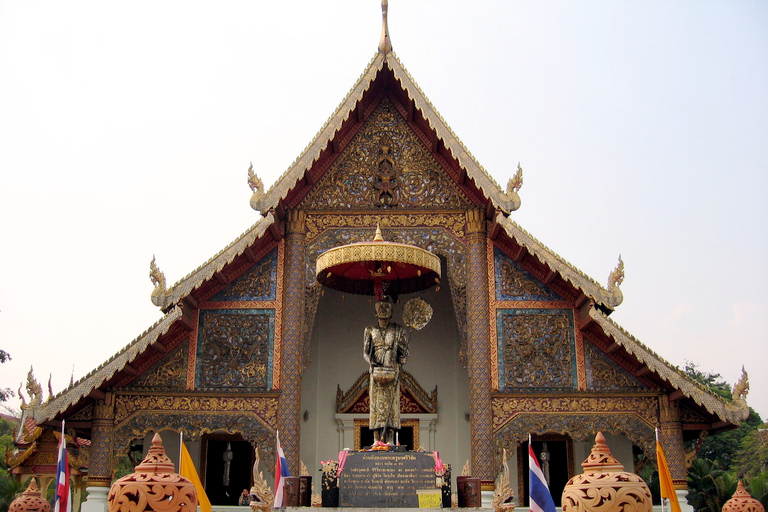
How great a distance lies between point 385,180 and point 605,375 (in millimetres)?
3913

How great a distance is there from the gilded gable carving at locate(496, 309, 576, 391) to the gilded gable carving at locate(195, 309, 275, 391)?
303cm

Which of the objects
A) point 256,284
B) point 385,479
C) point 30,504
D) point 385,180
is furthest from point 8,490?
point 385,479

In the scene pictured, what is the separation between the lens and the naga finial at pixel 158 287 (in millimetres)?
10148

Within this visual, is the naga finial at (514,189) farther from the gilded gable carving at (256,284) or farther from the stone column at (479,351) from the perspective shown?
the gilded gable carving at (256,284)

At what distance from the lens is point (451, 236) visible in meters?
11.1

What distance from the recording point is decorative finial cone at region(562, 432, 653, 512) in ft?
16.3

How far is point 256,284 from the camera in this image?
10914mm

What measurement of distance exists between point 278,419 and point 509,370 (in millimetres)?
2993

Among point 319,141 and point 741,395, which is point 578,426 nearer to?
point 741,395

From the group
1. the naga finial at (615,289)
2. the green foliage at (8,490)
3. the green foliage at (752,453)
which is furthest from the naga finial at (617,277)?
the green foliage at (752,453)

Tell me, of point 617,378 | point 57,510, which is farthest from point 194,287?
point 617,378

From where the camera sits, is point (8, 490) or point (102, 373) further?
point (8, 490)

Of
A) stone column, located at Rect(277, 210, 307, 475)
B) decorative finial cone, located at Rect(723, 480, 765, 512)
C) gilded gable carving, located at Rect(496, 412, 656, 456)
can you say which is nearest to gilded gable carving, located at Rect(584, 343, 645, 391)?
gilded gable carving, located at Rect(496, 412, 656, 456)

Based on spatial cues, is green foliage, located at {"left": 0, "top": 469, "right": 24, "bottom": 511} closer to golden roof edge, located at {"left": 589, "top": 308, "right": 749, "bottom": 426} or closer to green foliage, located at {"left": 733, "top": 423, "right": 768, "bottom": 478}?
golden roof edge, located at {"left": 589, "top": 308, "right": 749, "bottom": 426}
